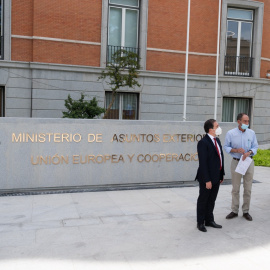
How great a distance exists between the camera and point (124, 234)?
19.8ft

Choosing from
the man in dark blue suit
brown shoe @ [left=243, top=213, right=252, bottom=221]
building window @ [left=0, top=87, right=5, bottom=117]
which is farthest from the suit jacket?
building window @ [left=0, top=87, right=5, bottom=117]

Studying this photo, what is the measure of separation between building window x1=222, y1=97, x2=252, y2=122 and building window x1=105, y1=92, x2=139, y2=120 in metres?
5.06

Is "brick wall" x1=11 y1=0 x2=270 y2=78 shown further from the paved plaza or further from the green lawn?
the paved plaza

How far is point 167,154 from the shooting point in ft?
32.1

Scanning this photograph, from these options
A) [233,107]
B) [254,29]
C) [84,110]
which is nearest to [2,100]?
[84,110]

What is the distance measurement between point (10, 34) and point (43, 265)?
523 inches

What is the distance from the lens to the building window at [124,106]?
17.8 meters

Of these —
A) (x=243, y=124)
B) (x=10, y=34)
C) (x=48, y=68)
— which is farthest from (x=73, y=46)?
(x=243, y=124)

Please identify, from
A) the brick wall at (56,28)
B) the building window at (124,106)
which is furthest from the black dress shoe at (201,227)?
the brick wall at (56,28)

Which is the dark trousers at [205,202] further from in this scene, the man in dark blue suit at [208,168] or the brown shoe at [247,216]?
the brown shoe at [247,216]

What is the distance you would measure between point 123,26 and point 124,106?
12.7 ft

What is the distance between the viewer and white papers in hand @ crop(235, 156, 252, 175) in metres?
6.79

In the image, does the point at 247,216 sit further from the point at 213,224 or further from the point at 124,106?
the point at 124,106

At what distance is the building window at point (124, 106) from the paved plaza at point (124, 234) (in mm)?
9514
